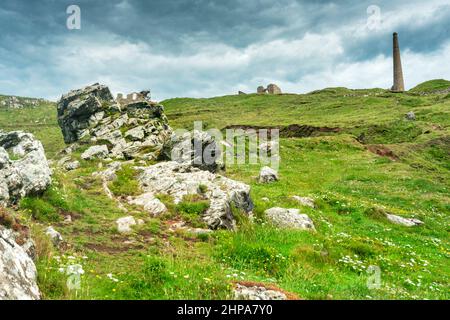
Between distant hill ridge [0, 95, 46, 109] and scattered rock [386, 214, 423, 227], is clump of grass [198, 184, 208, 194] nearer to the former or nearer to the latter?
scattered rock [386, 214, 423, 227]

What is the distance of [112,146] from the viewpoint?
34281mm

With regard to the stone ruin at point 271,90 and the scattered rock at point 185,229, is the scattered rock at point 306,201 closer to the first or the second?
the scattered rock at point 185,229

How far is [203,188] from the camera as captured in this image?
20.3 metres

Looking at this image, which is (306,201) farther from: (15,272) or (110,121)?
(110,121)

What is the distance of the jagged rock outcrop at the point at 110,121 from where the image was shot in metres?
34.8

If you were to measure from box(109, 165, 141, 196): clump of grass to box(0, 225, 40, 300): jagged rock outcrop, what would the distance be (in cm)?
1131

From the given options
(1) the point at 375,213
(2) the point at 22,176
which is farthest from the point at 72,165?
(1) the point at 375,213

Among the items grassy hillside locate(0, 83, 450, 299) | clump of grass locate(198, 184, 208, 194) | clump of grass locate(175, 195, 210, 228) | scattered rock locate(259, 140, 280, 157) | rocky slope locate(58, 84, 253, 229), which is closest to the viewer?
grassy hillside locate(0, 83, 450, 299)

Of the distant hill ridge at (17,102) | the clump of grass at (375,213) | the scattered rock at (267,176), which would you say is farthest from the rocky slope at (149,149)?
the distant hill ridge at (17,102)

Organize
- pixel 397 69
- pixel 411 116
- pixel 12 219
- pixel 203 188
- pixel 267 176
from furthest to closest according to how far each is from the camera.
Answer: pixel 397 69, pixel 411 116, pixel 267 176, pixel 203 188, pixel 12 219

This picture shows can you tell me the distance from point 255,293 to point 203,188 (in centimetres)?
1129

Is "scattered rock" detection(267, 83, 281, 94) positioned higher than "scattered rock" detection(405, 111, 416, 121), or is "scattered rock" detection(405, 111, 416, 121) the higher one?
"scattered rock" detection(267, 83, 281, 94)

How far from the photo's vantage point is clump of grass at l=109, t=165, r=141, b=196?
69.0ft

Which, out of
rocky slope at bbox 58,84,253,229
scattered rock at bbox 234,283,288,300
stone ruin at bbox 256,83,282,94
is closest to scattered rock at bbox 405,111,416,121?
rocky slope at bbox 58,84,253,229
